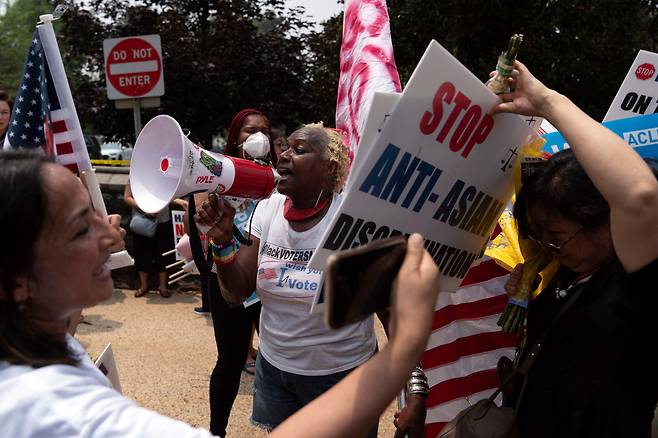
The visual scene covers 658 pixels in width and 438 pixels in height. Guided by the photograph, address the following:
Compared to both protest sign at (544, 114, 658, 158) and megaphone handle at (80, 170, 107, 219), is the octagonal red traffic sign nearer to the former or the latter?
protest sign at (544, 114, 658, 158)

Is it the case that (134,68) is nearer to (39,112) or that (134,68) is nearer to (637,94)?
(39,112)

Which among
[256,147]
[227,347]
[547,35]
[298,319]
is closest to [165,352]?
[227,347]

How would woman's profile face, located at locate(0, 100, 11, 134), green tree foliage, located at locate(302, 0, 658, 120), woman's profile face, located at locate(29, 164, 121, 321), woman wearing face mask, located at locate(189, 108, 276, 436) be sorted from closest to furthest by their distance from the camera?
1. woman's profile face, located at locate(29, 164, 121, 321)
2. woman wearing face mask, located at locate(189, 108, 276, 436)
3. woman's profile face, located at locate(0, 100, 11, 134)
4. green tree foliage, located at locate(302, 0, 658, 120)

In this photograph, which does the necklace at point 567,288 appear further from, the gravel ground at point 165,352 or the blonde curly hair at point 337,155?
the gravel ground at point 165,352

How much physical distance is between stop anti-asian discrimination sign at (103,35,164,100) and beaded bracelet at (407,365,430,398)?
6.18 metres

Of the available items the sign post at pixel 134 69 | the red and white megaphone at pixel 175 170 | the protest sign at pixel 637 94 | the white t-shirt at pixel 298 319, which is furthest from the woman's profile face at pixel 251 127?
the sign post at pixel 134 69

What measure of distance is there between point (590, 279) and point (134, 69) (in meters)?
7.17

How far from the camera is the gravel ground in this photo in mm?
4602

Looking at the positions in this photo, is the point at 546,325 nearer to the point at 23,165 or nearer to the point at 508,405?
the point at 508,405

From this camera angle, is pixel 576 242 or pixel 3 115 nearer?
pixel 576 242

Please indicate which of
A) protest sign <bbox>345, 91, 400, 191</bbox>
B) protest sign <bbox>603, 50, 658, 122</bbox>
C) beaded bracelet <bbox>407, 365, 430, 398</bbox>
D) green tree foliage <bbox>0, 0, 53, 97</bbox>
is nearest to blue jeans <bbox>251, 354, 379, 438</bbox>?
beaded bracelet <bbox>407, 365, 430, 398</bbox>

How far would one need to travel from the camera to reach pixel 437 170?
1752 millimetres

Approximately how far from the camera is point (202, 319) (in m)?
6.79

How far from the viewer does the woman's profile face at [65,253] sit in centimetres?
126
